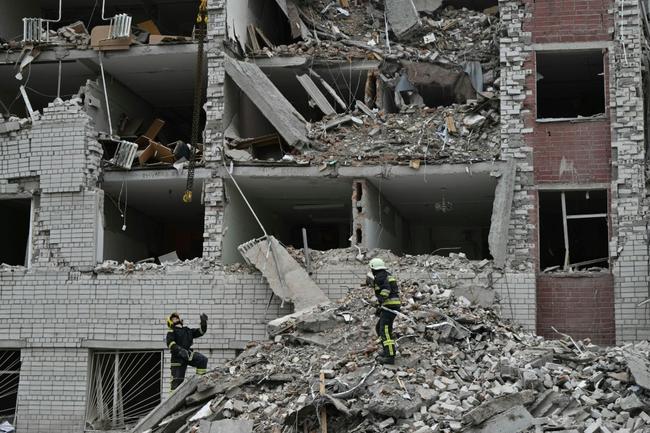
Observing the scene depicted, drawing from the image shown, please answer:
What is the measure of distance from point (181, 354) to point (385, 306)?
3637mm

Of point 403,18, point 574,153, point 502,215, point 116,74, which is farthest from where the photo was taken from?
point 403,18

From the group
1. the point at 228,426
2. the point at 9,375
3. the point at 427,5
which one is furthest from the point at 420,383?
the point at 427,5

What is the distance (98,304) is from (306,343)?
546cm

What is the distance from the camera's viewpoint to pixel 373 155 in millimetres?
17109

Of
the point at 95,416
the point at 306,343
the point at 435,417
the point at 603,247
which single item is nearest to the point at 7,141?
the point at 95,416

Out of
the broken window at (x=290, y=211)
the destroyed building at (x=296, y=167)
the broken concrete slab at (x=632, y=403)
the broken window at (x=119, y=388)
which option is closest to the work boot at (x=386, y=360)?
the broken concrete slab at (x=632, y=403)

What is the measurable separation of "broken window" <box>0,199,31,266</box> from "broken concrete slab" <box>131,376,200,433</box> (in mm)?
9084

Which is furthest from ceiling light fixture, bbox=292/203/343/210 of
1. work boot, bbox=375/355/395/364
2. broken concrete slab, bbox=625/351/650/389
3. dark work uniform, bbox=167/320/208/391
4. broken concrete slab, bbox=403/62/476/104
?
broken concrete slab, bbox=625/351/650/389

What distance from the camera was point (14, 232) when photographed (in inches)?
824

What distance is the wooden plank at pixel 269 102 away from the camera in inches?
690

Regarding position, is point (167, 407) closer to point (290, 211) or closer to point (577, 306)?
point (577, 306)

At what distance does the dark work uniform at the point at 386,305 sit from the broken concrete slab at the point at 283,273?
397 cm

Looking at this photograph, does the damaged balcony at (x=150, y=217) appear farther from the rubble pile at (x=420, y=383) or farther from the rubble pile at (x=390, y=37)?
the rubble pile at (x=420, y=383)

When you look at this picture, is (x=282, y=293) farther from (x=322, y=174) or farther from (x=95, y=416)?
(x=95, y=416)
